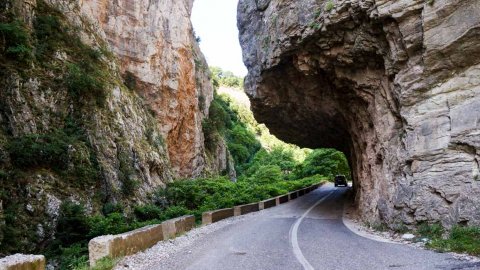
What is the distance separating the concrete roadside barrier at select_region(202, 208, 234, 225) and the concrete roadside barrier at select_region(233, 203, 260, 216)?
470 millimetres

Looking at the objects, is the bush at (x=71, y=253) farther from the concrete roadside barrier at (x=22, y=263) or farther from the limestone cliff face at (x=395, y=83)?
the limestone cliff face at (x=395, y=83)

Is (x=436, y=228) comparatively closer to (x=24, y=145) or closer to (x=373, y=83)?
(x=373, y=83)

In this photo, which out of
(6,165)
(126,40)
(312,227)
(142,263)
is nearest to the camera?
(142,263)

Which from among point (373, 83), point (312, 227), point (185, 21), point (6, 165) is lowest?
point (312, 227)

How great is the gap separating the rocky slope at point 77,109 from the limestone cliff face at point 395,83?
31.6 feet

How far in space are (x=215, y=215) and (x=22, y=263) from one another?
9.60 meters

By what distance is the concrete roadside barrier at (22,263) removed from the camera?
4766 millimetres

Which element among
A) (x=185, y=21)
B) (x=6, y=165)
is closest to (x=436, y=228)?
(x=6, y=165)

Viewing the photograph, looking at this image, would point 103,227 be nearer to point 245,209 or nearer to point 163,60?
point 245,209

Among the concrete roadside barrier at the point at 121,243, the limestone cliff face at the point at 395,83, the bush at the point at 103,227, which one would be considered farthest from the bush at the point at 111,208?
the concrete roadside barrier at the point at 121,243

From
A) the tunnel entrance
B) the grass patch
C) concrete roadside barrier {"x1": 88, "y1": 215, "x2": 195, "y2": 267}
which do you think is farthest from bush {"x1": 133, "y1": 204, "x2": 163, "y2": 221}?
the grass patch

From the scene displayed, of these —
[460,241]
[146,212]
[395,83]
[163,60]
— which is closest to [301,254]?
[460,241]

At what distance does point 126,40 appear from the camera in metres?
32.1

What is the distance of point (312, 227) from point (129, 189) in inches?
502
